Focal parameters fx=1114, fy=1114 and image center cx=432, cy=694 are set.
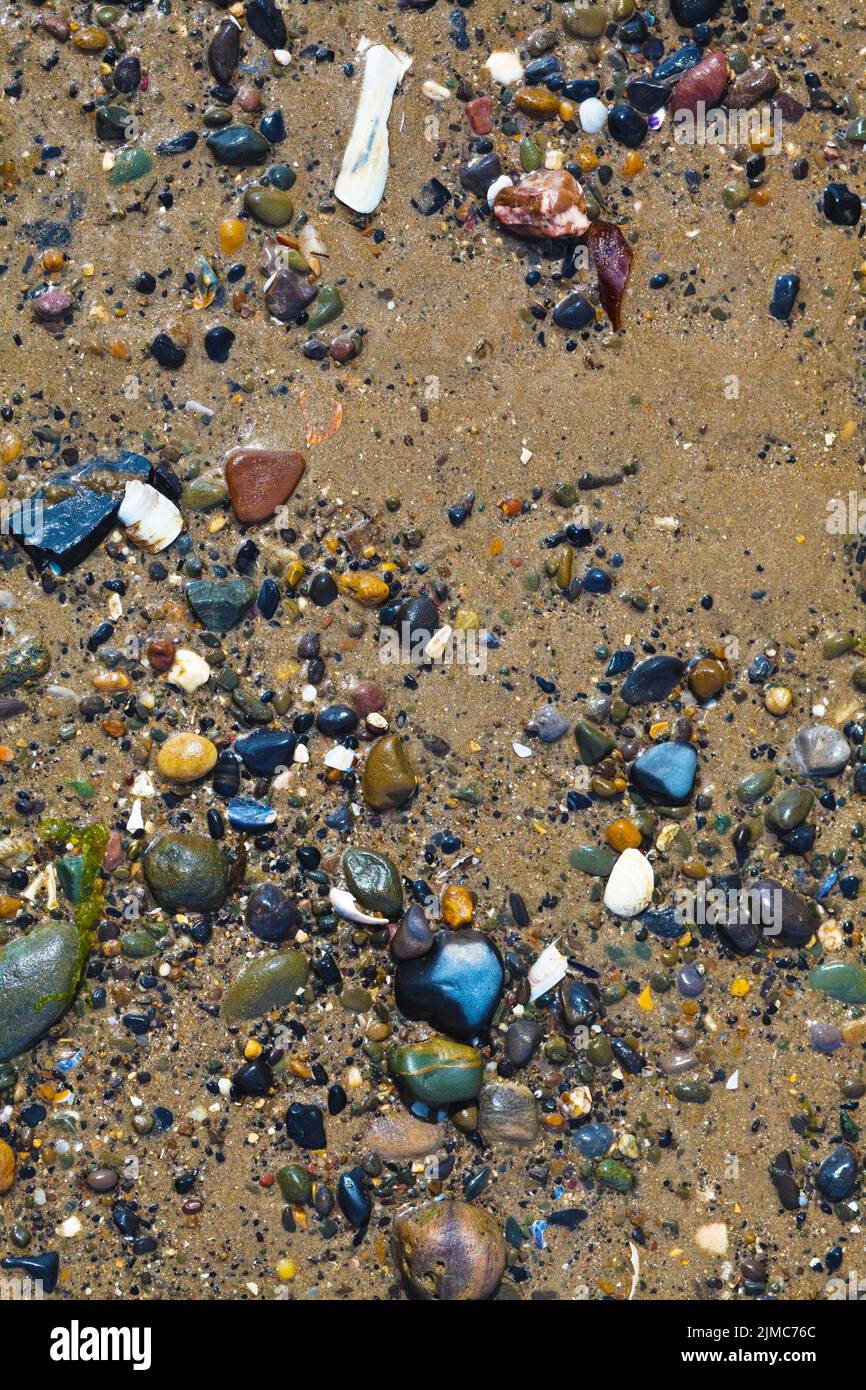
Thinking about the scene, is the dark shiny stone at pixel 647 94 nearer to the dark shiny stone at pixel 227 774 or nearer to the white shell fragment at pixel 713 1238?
the dark shiny stone at pixel 227 774

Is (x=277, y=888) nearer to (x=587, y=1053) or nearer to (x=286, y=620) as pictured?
(x=286, y=620)

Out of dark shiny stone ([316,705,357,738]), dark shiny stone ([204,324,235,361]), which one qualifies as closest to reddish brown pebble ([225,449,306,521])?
dark shiny stone ([204,324,235,361])

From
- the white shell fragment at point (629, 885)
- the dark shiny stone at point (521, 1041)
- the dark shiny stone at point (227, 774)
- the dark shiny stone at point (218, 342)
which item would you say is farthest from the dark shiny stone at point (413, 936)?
the dark shiny stone at point (218, 342)

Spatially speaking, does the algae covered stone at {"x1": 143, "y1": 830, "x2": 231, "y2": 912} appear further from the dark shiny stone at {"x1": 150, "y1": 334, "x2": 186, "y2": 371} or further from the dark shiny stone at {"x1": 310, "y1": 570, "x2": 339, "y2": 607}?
the dark shiny stone at {"x1": 150, "y1": 334, "x2": 186, "y2": 371}

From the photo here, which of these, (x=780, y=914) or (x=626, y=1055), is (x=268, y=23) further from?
(x=626, y=1055)

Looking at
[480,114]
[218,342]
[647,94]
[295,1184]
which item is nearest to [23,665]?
[218,342]

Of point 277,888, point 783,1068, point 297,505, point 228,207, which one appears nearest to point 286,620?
point 297,505
